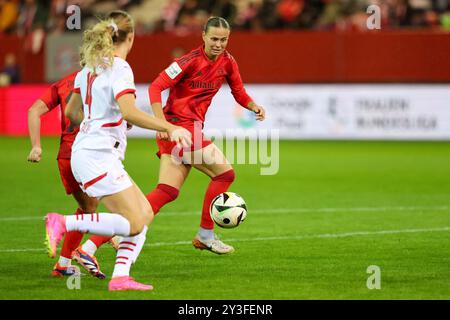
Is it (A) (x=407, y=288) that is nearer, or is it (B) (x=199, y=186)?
(A) (x=407, y=288)

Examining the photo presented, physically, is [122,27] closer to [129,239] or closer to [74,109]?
[74,109]

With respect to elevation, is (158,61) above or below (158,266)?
above

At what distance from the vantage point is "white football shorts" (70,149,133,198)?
281 inches

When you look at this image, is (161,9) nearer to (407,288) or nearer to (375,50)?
(375,50)

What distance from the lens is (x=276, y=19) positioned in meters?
25.8

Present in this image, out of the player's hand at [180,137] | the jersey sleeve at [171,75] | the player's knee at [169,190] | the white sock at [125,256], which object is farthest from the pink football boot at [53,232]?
the jersey sleeve at [171,75]

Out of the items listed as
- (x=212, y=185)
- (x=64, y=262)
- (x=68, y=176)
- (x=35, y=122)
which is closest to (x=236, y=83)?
(x=212, y=185)

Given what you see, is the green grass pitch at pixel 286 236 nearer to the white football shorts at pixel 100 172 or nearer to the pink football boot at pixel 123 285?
the pink football boot at pixel 123 285

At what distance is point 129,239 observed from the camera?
7.38 metres

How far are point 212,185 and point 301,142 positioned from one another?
45.7 ft

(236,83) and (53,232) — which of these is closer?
(53,232)

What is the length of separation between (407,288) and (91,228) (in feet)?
7.77
